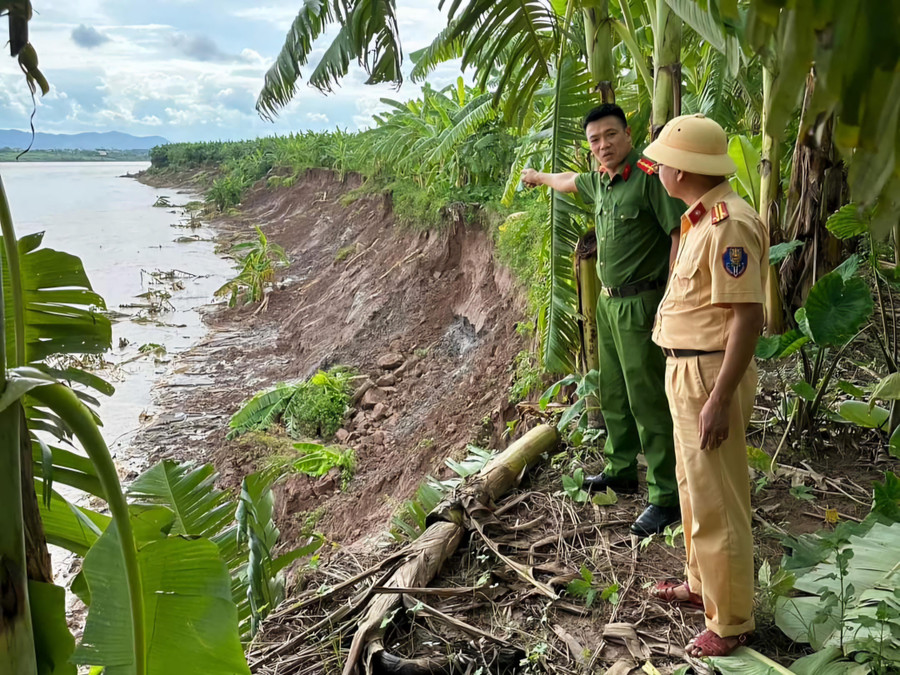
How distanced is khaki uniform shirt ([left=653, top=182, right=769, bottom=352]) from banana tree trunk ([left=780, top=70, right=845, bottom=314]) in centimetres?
135

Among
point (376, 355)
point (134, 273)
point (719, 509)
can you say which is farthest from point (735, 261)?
point (134, 273)

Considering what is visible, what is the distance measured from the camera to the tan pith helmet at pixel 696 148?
77.5 inches

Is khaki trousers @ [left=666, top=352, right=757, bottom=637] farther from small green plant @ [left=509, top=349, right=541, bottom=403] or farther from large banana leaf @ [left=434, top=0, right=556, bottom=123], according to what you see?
small green plant @ [left=509, top=349, right=541, bottom=403]

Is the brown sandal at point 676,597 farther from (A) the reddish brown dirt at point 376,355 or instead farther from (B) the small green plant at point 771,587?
(A) the reddish brown dirt at point 376,355

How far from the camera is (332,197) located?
56.3 feet

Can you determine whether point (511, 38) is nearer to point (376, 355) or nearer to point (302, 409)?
point (302, 409)

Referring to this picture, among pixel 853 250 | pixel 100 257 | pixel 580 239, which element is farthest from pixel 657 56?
pixel 100 257

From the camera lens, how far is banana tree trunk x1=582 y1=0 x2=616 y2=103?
10.3 feet

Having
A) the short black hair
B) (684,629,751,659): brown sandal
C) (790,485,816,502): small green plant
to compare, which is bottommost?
(684,629,751,659): brown sandal

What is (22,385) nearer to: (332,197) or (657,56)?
(657,56)

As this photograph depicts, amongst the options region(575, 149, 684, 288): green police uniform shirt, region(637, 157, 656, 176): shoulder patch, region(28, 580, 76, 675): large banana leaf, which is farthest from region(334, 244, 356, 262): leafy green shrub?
region(28, 580, 76, 675): large banana leaf

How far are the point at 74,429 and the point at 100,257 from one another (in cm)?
1963

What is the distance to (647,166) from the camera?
2.58 meters

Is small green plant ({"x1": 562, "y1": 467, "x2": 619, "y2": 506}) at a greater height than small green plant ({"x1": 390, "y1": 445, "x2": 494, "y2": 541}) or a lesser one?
greater
